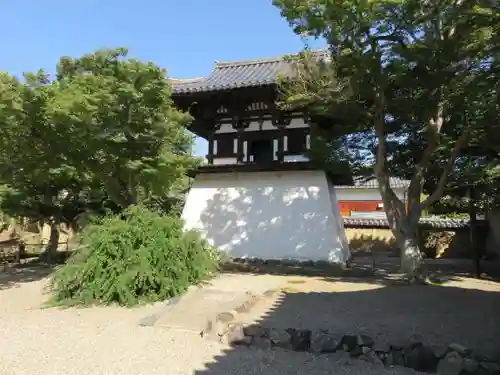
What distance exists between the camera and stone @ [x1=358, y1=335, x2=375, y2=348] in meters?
5.09

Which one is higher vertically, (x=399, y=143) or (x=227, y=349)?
(x=399, y=143)

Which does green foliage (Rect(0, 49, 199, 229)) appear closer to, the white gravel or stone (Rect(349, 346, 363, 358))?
the white gravel

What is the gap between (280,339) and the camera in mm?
5445

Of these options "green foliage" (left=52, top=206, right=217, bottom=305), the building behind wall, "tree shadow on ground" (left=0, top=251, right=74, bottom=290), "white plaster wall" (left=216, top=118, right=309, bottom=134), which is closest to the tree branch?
"white plaster wall" (left=216, top=118, right=309, bottom=134)

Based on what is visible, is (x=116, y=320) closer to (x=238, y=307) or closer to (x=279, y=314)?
(x=238, y=307)

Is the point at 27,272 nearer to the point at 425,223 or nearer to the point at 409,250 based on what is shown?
the point at 409,250

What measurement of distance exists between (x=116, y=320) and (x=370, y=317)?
418 centimetres

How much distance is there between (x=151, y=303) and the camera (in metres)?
7.80

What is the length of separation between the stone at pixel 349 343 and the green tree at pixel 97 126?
6.39m

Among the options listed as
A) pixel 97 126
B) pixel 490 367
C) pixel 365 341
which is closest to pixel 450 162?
pixel 365 341

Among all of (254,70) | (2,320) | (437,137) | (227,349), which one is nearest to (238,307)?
(227,349)

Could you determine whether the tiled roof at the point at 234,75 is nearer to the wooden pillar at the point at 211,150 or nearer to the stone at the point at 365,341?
the wooden pillar at the point at 211,150

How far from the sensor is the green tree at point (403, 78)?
891 cm

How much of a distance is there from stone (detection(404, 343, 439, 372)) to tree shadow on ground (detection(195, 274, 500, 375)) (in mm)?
128
